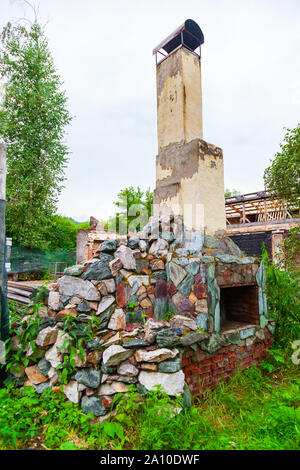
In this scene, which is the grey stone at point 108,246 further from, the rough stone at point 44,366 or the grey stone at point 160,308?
the rough stone at point 44,366

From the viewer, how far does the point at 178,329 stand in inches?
112

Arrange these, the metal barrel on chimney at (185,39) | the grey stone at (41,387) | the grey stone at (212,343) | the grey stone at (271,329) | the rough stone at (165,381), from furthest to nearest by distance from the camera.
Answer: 1. the grey stone at (271,329)
2. the metal barrel on chimney at (185,39)
3. the grey stone at (212,343)
4. the grey stone at (41,387)
5. the rough stone at (165,381)

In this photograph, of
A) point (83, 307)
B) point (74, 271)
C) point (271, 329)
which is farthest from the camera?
point (271, 329)

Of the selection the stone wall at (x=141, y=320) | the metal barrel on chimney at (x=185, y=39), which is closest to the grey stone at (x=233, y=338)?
the stone wall at (x=141, y=320)

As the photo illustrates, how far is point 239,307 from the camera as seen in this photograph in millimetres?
4066

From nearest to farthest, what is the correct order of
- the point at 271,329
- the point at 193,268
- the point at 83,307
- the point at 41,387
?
the point at 41,387 → the point at 83,307 → the point at 193,268 → the point at 271,329

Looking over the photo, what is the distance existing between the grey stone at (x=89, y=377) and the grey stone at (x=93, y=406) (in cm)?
13

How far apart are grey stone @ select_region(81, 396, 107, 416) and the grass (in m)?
0.07

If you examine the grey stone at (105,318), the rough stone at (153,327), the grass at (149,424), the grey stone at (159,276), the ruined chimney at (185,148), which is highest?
the ruined chimney at (185,148)

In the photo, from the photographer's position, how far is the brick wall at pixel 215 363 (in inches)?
114

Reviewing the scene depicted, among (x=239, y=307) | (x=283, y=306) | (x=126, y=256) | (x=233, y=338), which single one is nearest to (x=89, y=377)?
(x=126, y=256)

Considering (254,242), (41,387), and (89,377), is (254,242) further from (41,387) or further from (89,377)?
(41,387)

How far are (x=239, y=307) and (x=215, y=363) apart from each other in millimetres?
1183

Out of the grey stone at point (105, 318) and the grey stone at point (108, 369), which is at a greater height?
the grey stone at point (105, 318)
